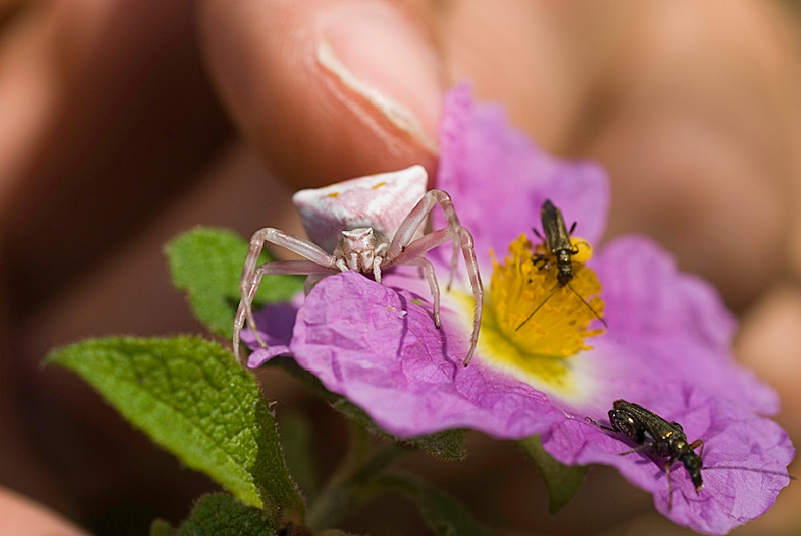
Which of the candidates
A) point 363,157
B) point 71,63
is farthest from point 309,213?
point 71,63

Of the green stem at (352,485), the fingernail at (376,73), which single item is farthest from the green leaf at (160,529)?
the fingernail at (376,73)

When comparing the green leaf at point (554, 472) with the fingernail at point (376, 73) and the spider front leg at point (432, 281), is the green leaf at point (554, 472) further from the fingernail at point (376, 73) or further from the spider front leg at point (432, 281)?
the fingernail at point (376, 73)

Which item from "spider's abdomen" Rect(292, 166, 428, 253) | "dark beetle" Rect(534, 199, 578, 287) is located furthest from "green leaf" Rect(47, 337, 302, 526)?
"dark beetle" Rect(534, 199, 578, 287)

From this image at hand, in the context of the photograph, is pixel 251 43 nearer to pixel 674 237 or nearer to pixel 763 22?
pixel 674 237

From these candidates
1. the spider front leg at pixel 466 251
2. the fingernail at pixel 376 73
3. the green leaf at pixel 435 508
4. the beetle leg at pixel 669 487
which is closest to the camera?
the beetle leg at pixel 669 487

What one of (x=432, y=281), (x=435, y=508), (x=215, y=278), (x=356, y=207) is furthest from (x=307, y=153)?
(x=435, y=508)

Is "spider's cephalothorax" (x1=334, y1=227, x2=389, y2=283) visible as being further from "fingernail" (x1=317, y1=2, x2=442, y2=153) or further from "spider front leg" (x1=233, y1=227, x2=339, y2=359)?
"fingernail" (x1=317, y1=2, x2=442, y2=153)
